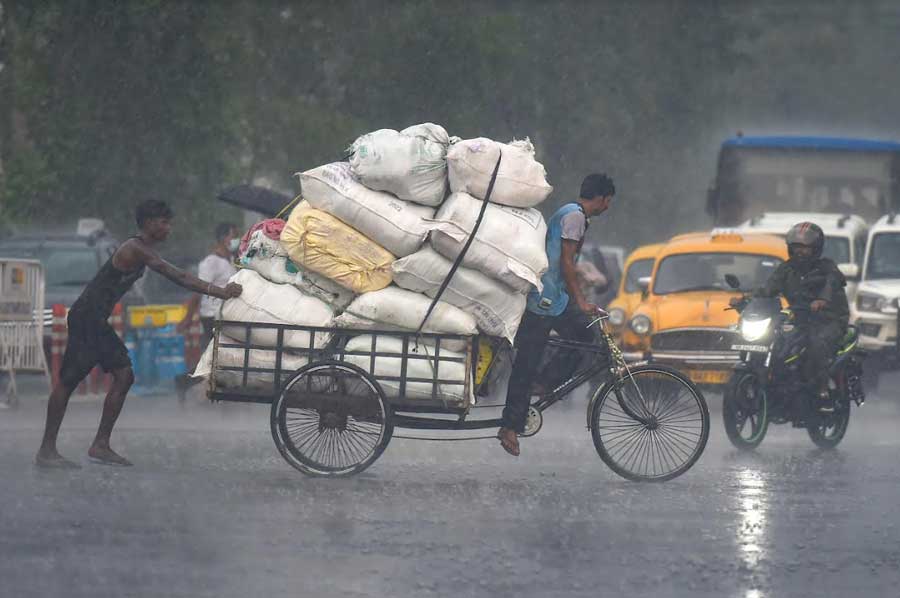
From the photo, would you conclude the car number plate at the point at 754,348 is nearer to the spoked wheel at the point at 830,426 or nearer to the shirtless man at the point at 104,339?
the spoked wheel at the point at 830,426

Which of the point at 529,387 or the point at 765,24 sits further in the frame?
the point at 765,24

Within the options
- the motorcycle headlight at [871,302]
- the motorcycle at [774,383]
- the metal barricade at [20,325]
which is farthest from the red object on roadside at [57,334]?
the motorcycle headlight at [871,302]

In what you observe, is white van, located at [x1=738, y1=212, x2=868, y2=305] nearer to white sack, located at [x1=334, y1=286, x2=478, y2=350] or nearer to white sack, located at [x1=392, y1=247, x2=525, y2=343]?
white sack, located at [x1=392, y1=247, x2=525, y2=343]

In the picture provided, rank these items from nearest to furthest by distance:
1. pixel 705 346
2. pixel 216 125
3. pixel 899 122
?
1. pixel 705 346
2. pixel 216 125
3. pixel 899 122

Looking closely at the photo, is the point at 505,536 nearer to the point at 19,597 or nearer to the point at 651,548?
the point at 651,548

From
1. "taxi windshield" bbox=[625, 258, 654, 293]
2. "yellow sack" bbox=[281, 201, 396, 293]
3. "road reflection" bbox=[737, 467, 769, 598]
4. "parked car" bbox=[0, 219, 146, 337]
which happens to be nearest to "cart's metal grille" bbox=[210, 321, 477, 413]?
"yellow sack" bbox=[281, 201, 396, 293]

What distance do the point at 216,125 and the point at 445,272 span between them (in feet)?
69.0

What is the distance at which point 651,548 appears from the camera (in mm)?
8422

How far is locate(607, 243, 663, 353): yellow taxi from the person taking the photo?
17562mm

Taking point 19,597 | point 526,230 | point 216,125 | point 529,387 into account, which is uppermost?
point 216,125

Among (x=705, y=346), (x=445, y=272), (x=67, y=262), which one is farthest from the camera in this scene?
(x=67, y=262)

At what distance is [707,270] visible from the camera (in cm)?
1811

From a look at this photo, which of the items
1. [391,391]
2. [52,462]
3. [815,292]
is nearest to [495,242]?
[391,391]

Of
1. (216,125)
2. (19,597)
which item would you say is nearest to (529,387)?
(19,597)
